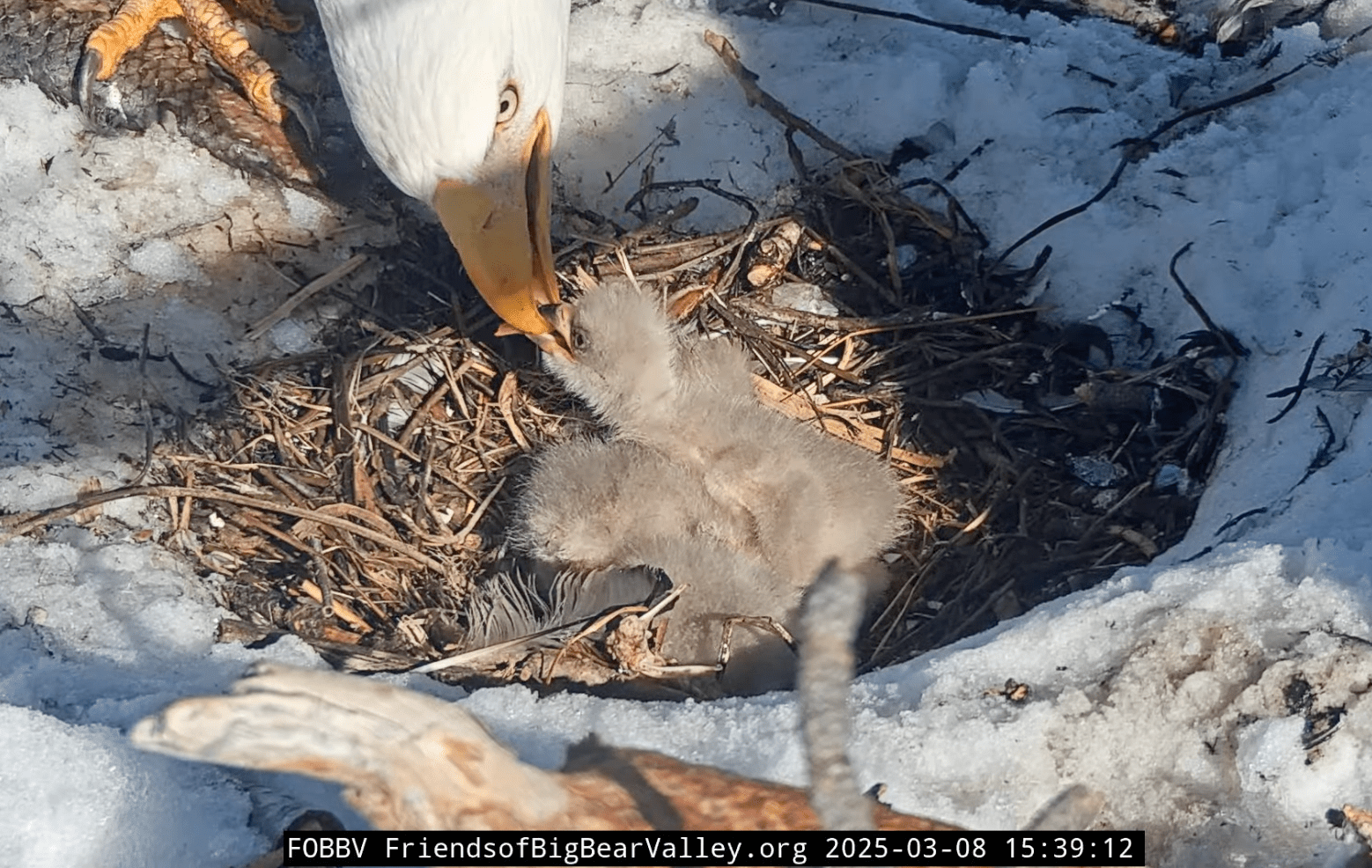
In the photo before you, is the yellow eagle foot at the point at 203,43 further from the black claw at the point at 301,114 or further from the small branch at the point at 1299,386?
the small branch at the point at 1299,386

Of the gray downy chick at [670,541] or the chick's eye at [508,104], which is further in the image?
the chick's eye at [508,104]

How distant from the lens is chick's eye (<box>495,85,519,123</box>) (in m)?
2.94

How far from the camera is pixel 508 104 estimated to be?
9.69ft

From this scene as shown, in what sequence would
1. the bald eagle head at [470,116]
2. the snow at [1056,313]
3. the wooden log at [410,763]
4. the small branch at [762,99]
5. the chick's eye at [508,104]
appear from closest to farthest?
the wooden log at [410,763] < the snow at [1056,313] < the bald eagle head at [470,116] < the chick's eye at [508,104] < the small branch at [762,99]

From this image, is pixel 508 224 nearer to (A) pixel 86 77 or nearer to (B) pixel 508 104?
(B) pixel 508 104

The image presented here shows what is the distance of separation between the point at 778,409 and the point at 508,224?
881 millimetres

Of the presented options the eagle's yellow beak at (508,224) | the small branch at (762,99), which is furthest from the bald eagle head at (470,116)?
the small branch at (762,99)

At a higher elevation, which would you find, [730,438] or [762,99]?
[762,99]

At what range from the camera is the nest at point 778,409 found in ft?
9.46

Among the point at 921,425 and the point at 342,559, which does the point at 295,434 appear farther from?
the point at 921,425

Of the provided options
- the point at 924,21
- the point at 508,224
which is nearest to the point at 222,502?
the point at 508,224

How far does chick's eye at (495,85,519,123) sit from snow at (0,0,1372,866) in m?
0.79

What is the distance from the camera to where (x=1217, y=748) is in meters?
2.10

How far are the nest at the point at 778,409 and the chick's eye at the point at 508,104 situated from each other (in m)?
0.63
